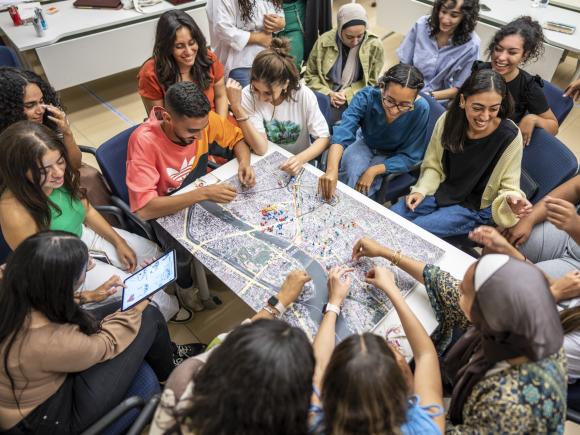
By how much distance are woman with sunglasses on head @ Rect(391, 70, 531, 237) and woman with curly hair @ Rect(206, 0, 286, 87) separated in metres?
1.46

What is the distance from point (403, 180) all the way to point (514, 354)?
153cm

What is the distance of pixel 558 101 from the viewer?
8.07 ft

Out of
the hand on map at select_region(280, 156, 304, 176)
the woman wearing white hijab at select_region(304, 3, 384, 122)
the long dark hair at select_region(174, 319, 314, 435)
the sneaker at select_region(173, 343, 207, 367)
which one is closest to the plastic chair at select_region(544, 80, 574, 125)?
the woman wearing white hijab at select_region(304, 3, 384, 122)

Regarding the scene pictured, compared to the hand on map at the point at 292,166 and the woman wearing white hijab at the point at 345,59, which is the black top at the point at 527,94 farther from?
the hand on map at the point at 292,166

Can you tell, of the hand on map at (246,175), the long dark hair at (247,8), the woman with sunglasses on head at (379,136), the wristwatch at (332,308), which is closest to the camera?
the wristwatch at (332,308)

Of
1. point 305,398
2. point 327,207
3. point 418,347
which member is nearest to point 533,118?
point 327,207

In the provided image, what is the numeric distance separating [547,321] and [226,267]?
3.60 feet

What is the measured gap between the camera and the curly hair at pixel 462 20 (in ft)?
9.28

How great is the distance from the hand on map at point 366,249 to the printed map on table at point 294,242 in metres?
0.04

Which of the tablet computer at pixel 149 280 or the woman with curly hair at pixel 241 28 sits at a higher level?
the woman with curly hair at pixel 241 28

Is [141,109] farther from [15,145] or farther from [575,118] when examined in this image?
[575,118]

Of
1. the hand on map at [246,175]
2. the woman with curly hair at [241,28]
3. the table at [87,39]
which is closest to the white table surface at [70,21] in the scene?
the table at [87,39]

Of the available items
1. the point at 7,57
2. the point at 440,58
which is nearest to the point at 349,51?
the point at 440,58

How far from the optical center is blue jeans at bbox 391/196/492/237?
2.15m
